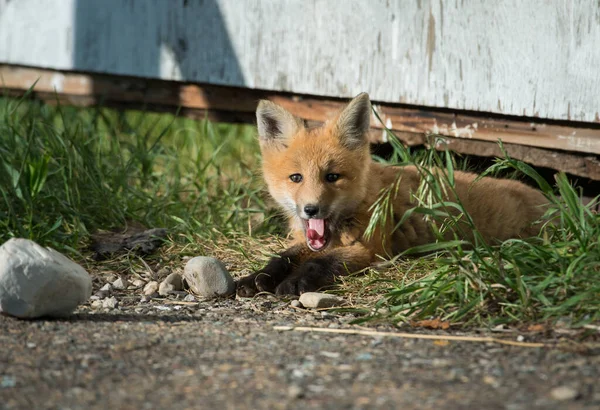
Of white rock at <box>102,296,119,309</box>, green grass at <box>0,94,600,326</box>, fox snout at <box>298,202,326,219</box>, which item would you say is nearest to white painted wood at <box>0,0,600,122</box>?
green grass at <box>0,94,600,326</box>

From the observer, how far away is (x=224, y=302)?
147 inches

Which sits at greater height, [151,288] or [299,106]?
[299,106]

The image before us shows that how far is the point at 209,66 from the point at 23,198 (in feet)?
6.67

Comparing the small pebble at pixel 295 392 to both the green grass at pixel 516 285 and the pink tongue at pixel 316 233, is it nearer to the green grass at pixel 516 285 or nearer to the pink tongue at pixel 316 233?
the green grass at pixel 516 285

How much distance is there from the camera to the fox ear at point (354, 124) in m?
4.23

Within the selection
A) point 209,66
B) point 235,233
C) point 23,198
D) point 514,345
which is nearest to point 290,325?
point 514,345

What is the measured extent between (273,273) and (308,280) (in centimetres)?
23

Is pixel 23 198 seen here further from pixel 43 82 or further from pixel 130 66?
pixel 43 82

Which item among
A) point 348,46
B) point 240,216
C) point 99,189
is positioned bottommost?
point 240,216

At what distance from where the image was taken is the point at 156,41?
6289mm

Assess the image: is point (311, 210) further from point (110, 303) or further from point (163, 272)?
point (110, 303)

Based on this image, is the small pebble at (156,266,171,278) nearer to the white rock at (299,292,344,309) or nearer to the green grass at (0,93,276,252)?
the green grass at (0,93,276,252)

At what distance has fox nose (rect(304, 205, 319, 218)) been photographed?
3.99 metres

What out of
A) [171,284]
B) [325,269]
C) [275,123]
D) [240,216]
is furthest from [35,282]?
[240,216]
